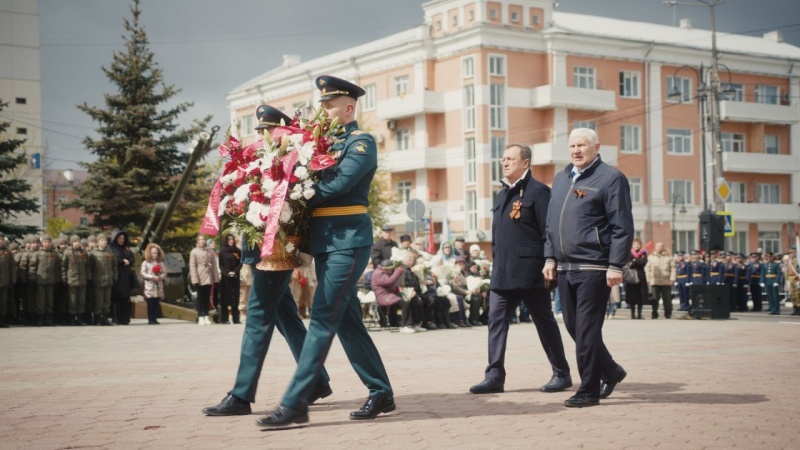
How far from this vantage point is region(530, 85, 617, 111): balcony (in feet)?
177

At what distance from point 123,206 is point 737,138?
4259 centimetres

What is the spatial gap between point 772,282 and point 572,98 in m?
27.2

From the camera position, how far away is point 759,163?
61.9 metres

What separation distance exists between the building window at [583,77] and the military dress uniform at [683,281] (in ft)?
85.9

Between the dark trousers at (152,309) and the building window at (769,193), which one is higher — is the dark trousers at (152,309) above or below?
below

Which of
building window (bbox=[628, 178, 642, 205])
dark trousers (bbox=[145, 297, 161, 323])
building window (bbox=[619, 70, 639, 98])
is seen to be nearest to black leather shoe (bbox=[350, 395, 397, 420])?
dark trousers (bbox=[145, 297, 161, 323])

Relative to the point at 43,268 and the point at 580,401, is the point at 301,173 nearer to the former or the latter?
the point at 580,401

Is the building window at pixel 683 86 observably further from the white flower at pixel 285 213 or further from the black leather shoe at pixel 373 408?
the white flower at pixel 285 213

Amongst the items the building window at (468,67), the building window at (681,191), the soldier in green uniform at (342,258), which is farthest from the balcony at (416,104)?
the soldier in green uniform at (342,258)

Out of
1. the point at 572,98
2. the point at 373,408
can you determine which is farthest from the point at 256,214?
the point at 572,98

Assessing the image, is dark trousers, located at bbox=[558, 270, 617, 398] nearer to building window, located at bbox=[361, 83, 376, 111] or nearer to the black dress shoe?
the black dress shoe

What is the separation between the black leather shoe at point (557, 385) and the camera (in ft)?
28.1

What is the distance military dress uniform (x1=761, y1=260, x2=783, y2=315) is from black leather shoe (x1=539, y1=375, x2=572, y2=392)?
2155cm

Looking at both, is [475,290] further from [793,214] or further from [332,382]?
[793,214]
